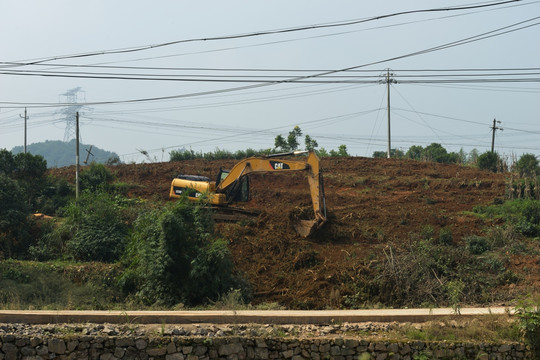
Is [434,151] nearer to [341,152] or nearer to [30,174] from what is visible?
[341,152]

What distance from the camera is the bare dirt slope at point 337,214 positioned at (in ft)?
62.2

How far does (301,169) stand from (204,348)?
12.6 m

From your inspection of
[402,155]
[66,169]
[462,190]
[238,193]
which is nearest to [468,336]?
[238,193]

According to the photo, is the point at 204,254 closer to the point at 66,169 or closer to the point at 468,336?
the point at 468,336

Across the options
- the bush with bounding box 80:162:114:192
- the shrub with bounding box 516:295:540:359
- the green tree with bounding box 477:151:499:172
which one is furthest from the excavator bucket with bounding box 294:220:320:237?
the green tree with bounding box 477:151:499:172

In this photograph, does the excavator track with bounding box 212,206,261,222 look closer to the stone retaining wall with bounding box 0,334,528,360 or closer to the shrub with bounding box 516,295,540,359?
the stone retaining wall with bounding box 0,334,528,360

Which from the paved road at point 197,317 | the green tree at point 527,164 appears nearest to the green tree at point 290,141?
the green tree at point 527,164

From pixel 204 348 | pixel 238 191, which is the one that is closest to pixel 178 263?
pixel 204 348

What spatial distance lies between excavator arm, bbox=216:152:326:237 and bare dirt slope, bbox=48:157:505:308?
44cm

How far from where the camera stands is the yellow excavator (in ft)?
76.0

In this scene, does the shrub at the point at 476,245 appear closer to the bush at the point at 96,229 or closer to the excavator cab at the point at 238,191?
the excavator cab at the point at 238,191

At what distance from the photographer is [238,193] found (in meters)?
25.7

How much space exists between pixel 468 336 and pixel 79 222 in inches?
594

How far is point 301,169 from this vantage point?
77.5 feet
